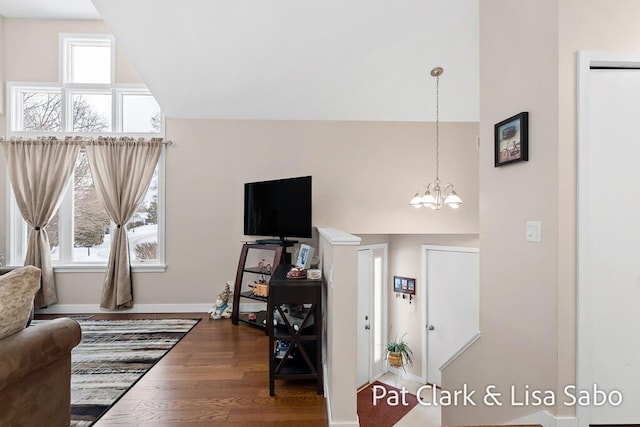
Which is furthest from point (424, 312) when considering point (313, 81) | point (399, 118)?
point (313, 81)

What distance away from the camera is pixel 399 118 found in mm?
4203

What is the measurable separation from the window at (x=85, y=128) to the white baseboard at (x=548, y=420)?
4.02 metres

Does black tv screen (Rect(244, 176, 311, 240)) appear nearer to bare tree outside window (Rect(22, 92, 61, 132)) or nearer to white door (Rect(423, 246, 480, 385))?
white door (Rect(423, 246, 480, 385))

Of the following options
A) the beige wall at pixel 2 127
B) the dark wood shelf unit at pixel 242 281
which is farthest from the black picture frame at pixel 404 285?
the beige wall at pixel 2 127

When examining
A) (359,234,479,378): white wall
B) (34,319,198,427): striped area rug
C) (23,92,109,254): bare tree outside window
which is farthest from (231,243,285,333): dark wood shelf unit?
(23,92,109,254): bare tree outside window

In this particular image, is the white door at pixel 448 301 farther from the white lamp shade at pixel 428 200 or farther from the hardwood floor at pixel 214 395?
the hardwood floor at pixel 214 395

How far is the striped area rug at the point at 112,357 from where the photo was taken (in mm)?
2162

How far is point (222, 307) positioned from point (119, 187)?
6.50ft

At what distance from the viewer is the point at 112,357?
279 centimetres

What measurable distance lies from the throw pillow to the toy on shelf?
Result: 246cm

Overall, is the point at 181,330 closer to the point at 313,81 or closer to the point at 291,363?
the point at 291,363

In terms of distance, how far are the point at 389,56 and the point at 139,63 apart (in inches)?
102

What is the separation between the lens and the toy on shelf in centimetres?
386

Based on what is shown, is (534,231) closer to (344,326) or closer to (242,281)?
(344,326)
